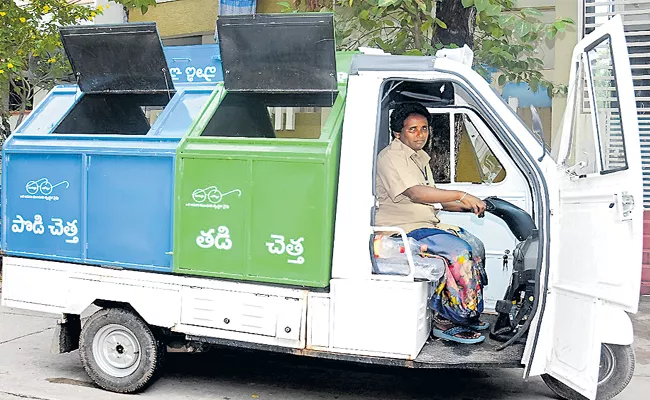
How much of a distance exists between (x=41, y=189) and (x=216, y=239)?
4.73 feet

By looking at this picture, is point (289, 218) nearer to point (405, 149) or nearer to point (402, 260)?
point (402, 260)

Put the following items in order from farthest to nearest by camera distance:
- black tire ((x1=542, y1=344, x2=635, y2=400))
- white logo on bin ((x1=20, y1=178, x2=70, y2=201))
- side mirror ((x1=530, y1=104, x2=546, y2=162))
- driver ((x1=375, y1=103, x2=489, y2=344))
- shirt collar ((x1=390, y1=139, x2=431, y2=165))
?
white logo on bin ((x1=20, y1=178, x2=70, y2=201)) → shirt collar ((x1=390, y1=139, x2=431, y2=165)) → driver ((x1=375, y1=103, x2=489, y2=344)) → black tire ((x1=542, y1=344, x2=635, y2=400)) → side mirror ((x1=530, y1=104, x2=546, y2=162))

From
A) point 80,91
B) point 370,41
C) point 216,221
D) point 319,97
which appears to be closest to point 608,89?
point 319,97

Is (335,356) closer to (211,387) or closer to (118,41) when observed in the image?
(211,387)

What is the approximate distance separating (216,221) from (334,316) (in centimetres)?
97

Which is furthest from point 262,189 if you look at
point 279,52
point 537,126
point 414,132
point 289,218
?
point 537,126

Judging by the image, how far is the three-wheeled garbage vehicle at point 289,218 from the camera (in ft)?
15.0

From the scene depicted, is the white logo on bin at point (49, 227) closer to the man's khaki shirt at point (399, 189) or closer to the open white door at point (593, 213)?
the man's khaki shirt at point (399, 189)

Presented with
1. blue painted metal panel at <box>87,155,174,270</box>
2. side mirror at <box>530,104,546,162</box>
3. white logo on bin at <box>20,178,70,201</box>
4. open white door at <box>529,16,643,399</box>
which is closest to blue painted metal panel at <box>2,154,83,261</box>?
white logo on bin at <box>20,178,70,201</box>

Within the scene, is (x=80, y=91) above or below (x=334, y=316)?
above

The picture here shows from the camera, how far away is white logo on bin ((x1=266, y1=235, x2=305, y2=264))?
4.76 metres

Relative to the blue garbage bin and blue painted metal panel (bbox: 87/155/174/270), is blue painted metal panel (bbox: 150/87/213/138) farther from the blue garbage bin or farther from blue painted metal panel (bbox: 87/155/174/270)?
blue painted metal panel (bbox: 87/155/174/270)

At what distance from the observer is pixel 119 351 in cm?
545

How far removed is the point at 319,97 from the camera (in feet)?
18.1
